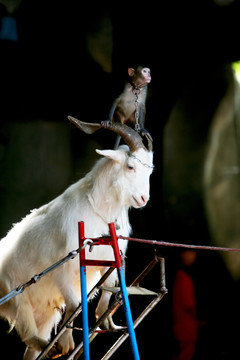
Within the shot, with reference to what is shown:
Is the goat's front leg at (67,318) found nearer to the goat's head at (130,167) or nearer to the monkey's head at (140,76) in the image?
the goat's head at (130,167)

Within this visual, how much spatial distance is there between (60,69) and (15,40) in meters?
0.54

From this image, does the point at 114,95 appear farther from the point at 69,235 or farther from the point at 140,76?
the point at 69,235

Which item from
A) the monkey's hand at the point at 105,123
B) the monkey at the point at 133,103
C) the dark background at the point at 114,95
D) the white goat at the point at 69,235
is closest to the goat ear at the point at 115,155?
the white goat at the point at 69,235

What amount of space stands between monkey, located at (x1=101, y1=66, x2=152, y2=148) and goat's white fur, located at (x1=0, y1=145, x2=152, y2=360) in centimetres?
28

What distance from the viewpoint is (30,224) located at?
3.71 m

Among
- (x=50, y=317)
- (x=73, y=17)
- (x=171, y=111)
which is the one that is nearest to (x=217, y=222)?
(x=171, y=111)

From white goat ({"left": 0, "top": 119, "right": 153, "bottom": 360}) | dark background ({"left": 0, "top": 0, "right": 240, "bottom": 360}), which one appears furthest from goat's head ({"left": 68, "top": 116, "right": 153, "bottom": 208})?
dark background ({"left": 0, "top": 0, "right": 240, "bottom": 360})

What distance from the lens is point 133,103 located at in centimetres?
383

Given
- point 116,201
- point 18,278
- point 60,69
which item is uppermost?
point 60,69

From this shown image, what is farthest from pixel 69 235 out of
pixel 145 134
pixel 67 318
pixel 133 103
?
pixel 133 103

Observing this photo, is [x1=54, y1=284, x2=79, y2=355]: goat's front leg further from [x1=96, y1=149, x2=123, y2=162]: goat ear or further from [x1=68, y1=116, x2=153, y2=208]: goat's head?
[x1=96, y1=149, x2=123, y2=162]: goat ear

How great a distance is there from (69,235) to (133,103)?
1.25 meters

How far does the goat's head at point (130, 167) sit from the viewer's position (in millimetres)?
3438

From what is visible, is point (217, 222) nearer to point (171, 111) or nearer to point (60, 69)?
point (171, 111)
